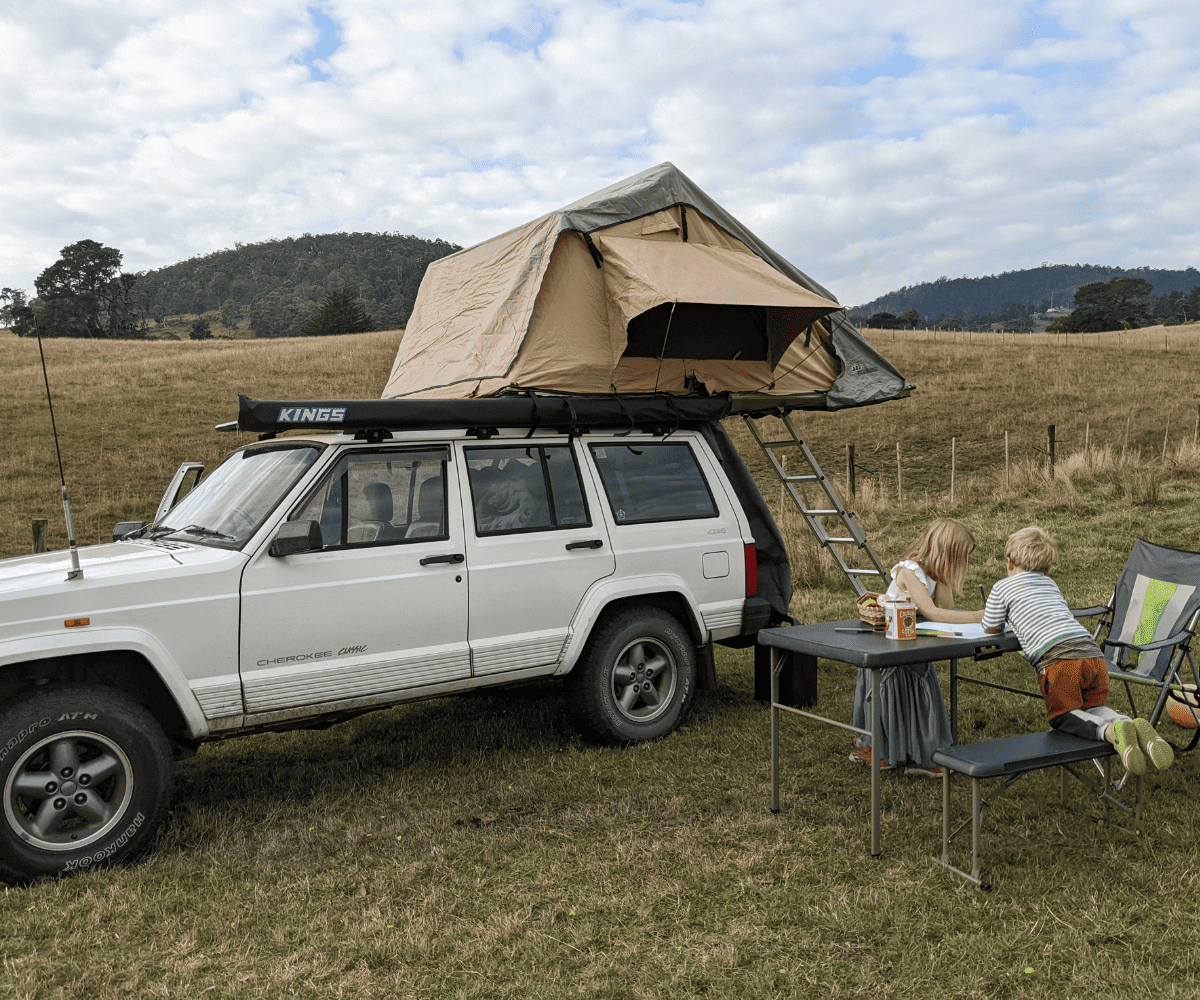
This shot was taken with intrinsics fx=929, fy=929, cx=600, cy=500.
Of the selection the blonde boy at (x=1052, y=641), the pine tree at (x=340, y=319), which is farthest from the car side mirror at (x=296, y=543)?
the pine tree at (x=340, y=319)

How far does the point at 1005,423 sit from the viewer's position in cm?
2986

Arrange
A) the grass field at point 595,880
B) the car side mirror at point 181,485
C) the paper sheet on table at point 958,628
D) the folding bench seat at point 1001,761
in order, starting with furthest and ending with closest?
1. the car side mirror at point 181,485
2. the paper sheet on table at point 958,628
3. the folding bench seat at point 1001,761
4. the grass field at point 595,880

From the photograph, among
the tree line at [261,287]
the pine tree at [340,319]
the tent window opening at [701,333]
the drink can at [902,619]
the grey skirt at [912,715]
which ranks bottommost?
the grey skirt at [912,715]

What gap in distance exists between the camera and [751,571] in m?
6.40

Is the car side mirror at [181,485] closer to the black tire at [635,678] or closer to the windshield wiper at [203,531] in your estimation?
the windshield wiper at [203,531]

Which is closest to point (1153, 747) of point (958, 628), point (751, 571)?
point (958, 628)

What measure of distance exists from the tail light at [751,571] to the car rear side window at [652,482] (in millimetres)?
358

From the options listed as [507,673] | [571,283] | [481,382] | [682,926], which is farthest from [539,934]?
[571,283]

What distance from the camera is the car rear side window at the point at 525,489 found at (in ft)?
18.2

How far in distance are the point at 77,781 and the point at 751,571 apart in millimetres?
4133

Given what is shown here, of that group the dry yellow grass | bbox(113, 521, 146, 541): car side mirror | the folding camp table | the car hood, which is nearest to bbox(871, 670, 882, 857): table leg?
the folding camp table

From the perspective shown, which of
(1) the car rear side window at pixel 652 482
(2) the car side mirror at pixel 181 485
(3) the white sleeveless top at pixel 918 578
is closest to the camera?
(3) the white sleeveless top at pixel 918 578

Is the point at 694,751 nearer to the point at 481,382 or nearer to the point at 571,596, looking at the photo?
the point at 571,596

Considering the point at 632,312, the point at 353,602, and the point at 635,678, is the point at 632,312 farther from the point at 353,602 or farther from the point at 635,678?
the point at 353,602
